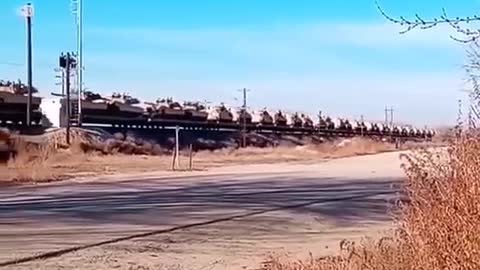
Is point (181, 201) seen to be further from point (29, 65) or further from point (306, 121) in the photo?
point (306, 121)

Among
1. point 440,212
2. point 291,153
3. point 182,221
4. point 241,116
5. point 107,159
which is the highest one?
point 241,116

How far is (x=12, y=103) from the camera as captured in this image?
7038 centimetres

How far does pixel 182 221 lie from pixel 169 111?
70855 mm

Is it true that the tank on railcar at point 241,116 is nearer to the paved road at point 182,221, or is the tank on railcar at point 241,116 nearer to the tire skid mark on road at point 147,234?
the paved road at point 182,221

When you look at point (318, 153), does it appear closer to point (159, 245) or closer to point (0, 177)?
point (0, 177)

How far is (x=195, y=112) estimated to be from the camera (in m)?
93.9

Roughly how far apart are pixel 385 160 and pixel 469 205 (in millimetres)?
61554

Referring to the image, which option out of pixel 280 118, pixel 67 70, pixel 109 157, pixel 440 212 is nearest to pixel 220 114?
pixel 280 118

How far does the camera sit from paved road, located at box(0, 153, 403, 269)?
13.0m

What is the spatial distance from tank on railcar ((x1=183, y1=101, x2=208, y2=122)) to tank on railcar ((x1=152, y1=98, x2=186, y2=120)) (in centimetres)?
78

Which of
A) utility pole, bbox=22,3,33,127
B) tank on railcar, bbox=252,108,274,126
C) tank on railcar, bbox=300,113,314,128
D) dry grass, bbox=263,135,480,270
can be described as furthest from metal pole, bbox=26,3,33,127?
dry grass, bbox=263,135,480,270

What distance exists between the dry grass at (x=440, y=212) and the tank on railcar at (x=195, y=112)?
84524 mm

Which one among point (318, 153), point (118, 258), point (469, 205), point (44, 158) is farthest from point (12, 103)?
point (469, 205)

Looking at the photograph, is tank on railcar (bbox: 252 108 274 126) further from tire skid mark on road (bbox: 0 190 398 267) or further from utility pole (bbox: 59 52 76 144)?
tire skid mark on road (bbox: 0 190 398 267)
